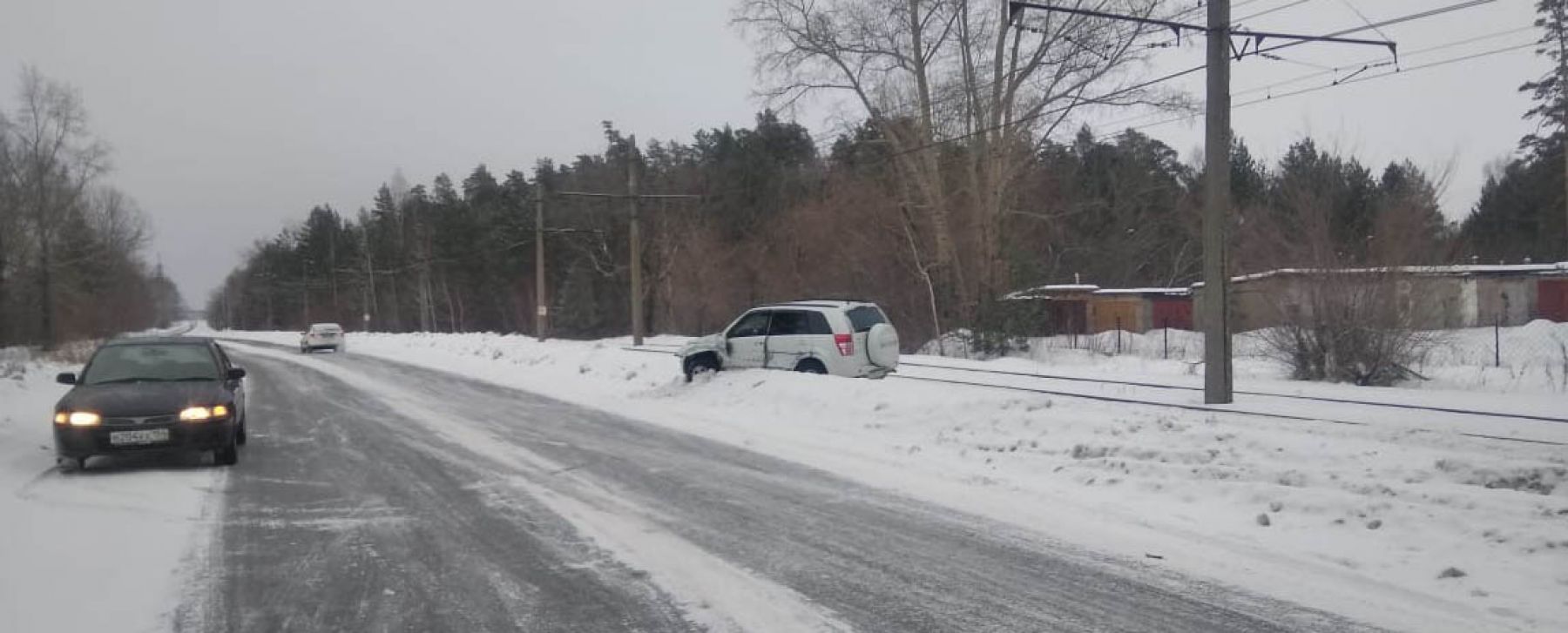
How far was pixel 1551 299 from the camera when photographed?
127ft

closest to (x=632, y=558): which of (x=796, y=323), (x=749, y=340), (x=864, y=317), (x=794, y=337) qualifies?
(x=794, y=337)

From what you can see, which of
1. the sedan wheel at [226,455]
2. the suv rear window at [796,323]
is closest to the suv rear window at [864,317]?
the suv rear window at [796,323]

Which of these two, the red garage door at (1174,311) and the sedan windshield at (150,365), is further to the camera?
the red garage door at (1174,311)

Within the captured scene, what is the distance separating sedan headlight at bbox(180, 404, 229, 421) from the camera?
1066 centimetres

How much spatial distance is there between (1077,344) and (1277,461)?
23916 millimetres

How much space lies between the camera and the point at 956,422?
12.8 meters

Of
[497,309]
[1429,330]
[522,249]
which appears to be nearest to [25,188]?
[522,249]

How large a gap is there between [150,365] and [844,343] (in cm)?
986

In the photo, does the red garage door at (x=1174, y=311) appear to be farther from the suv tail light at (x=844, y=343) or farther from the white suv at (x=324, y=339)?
the white suv at (x=324, y=339)

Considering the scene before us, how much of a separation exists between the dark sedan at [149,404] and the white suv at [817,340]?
8.70 meters

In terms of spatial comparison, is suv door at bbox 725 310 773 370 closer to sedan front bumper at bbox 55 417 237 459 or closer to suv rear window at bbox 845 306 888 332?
suv rear window at bbox 845 306 888 332

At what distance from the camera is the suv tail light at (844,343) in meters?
17.6

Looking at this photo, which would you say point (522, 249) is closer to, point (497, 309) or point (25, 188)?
point (497, 309)

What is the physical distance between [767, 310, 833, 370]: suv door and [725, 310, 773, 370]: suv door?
0.17 m
